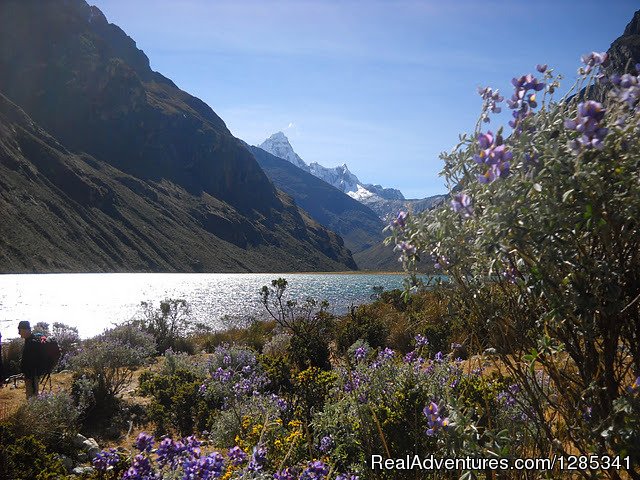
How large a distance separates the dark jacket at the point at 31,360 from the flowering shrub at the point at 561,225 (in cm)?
831

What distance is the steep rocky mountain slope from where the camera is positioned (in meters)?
97.6

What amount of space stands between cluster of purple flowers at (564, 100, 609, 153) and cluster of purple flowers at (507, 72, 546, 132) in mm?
549

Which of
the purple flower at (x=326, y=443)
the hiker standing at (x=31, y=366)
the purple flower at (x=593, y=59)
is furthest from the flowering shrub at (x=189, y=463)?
the hiker standing at (x=31, y=366)

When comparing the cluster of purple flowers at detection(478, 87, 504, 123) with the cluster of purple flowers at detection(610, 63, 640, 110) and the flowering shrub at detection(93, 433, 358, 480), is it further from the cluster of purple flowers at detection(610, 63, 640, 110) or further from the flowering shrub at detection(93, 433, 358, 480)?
the flowering shrub at detection(93, 433, 358, 480)

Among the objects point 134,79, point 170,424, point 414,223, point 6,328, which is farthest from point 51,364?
point 134,79

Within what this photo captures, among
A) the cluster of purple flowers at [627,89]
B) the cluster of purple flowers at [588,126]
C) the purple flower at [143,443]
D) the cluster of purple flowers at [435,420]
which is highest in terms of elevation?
the cluster of purple flowers at [627,89]

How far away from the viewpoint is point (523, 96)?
2254mm

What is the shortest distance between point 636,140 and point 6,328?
3230cm

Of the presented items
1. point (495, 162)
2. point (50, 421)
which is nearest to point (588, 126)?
point (495, 162)

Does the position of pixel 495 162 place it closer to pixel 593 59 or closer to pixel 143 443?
pixel 593 59

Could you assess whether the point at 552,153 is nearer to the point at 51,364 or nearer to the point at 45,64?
the point at 51,364

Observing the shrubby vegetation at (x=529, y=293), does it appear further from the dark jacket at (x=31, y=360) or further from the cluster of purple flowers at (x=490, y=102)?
the dark jacket at (x=31, y=360)

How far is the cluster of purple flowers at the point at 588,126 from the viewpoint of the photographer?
63.8 inches

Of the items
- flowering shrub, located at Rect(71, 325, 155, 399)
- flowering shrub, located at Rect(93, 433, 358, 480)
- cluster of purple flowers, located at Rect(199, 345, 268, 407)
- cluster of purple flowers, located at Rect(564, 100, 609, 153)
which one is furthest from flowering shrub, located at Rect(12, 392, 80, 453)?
cluster of purple flowers, located at Rect(564, 100, 609, 153)
